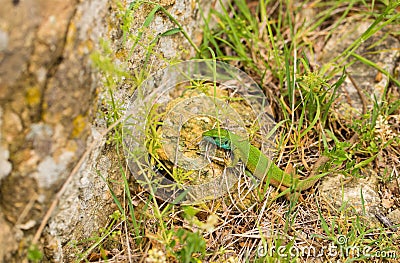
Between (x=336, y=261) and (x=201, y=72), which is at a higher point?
(x=201, y=72)

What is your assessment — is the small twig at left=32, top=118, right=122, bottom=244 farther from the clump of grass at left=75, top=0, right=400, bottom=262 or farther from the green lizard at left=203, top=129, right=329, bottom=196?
the green lizard at left=203, top=129, right=329, bottom=196

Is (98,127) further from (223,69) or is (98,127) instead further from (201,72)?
(223,69)

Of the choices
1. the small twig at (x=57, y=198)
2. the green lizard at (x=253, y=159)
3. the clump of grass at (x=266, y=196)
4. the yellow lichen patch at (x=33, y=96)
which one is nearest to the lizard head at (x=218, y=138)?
the green lizard at (x=253, y=159)

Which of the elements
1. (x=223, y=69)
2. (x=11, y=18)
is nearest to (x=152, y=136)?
(x=223, y=69)

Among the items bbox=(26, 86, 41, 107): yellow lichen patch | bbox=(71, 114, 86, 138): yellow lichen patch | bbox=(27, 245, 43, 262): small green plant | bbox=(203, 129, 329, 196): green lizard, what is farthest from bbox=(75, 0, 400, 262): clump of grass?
bbox=(27, 245, 43, 262): small green plant

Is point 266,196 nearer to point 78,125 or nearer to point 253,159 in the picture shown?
point 253,159

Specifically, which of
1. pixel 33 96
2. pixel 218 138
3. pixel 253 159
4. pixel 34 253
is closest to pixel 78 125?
pixel 33 96
